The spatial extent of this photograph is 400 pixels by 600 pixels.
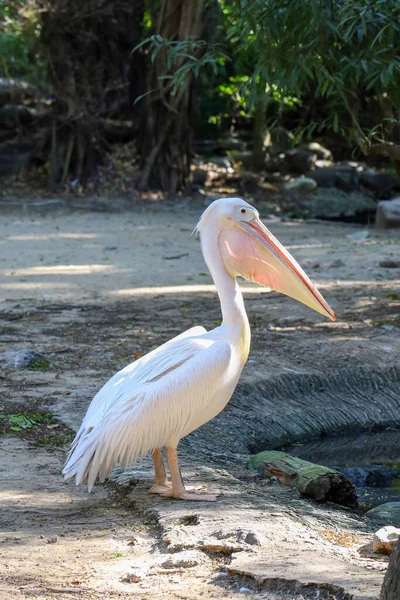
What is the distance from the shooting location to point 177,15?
45.5 ft

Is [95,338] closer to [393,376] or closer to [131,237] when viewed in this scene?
[393,376]

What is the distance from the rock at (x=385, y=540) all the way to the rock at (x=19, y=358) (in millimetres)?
2894

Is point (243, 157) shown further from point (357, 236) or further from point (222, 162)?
point (357, 236)

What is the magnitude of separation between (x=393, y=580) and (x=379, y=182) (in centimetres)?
1502

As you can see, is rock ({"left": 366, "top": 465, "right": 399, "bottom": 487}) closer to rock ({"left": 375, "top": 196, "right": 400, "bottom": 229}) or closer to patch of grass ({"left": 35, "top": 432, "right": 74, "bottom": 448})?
patch of grass ({"left": 35, "top": 432, "right": 74, "bottom": 448})

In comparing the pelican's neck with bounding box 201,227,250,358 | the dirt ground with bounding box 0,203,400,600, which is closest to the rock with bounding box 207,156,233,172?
the dirt ground with bounding box 0,203,400,600

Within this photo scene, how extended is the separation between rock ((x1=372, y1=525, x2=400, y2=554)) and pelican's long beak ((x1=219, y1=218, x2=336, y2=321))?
1.10 metres

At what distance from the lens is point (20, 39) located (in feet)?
48.8

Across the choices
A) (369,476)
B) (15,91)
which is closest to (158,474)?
(369,476)

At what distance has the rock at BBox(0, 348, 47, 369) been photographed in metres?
5.63

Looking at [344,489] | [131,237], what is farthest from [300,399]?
[131,237]

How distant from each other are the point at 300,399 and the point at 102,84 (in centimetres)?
1058

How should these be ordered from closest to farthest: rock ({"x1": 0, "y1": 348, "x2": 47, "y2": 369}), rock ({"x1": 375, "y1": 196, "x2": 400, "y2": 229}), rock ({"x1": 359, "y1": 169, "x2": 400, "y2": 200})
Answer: rock ({"x1": 0, "y1": 348, "x2": 47, "y2": 369}) → rock ({"x1": 375, "y1": 196, "x2": 400, "y2": 229}) → rock ({"x1": 359, "y1": 169, "x2": 400, "y2": 200})

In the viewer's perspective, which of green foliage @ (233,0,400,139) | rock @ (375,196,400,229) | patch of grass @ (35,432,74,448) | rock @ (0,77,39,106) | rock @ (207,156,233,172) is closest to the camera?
patch of grass @ (35,432,74,448)
